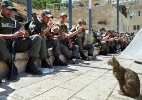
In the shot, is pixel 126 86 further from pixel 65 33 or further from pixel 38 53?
pixel 65 33

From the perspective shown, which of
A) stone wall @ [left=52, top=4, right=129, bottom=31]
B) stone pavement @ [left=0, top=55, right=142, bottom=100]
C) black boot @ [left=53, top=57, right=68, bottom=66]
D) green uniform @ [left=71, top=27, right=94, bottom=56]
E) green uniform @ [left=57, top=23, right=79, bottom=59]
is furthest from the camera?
stone wall @ [left=52, top=4, right=129, bottom=31]

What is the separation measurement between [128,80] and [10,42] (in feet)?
7.30

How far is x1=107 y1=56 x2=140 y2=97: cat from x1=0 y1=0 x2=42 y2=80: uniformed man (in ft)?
5.64

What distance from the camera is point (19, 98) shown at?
8.61ft

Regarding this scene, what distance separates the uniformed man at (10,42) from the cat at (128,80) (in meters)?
1.72

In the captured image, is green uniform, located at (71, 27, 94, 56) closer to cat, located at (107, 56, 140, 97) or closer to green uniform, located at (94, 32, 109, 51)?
green uniform, located at (94, 32, 109, 51)

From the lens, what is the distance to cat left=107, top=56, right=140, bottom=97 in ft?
9.29

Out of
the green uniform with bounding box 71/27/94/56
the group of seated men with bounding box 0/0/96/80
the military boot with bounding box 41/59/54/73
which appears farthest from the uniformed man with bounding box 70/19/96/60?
the military boot with bounding box 41/59/54/73

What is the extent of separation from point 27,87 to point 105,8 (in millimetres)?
26221

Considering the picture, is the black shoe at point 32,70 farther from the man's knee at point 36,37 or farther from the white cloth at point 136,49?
the white cloth at point 136,49

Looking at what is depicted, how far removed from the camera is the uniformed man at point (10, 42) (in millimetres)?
3469

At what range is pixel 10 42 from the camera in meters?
3.83

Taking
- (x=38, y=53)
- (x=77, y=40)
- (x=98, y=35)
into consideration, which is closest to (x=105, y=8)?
(x=98, y=35)

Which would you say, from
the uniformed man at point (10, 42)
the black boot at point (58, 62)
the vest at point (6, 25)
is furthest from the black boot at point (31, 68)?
the black boot at point (58, 62)
